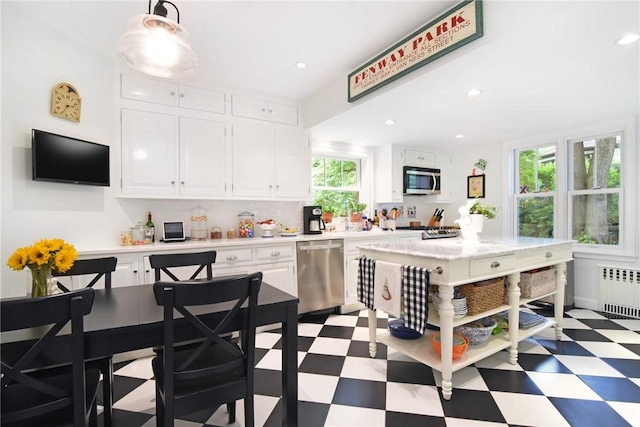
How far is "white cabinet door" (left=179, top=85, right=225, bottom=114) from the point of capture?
10.0 feet

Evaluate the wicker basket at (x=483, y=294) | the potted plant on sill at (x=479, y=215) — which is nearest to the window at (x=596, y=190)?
the potted plant on sill at (x=479, y=215)

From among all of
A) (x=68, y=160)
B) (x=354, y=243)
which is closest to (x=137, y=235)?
(x=68, y=160)

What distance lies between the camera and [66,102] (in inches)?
92.7

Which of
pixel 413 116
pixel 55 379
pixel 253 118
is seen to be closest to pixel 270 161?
pixel 253 118

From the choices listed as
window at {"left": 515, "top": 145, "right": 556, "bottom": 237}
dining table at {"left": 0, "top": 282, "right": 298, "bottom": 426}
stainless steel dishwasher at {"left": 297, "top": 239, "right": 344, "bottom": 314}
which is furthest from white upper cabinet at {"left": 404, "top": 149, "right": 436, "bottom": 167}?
dining table at {"left": 0, "top": 282, "right": 298, "bottom": 426}

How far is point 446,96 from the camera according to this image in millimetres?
2775

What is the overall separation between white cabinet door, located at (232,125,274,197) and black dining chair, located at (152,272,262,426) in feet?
6.98

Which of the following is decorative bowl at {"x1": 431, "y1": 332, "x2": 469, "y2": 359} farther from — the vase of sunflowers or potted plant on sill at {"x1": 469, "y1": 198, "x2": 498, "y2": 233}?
the vase of sunflowers

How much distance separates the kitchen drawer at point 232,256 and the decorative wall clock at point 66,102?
1.58 m

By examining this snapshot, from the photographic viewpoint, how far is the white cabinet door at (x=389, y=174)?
458 centimetres

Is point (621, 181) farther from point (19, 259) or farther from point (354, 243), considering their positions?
point (19, 259)

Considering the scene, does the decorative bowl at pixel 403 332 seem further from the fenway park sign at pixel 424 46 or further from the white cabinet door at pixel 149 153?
the white cabinet door at pixel 149 153

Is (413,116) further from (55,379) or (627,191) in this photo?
(55,379)

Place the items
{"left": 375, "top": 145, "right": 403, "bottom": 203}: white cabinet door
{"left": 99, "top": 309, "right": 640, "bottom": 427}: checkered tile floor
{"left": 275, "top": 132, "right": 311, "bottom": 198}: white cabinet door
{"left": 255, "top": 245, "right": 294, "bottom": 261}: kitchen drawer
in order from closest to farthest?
{"left": 99, "top": 309, "right": 640, "bottom": 427}: checkered tile floor, {"left": 255, "top": 245, "right": 294, "bottom": 261}: kitchen drawer, {"left": 275, "top": 132, "right": 311, "bottom": 198}: white cabinet door, {"left": 375, "top": 145, "right": 403, "bottom": 203}: white cabinet door
